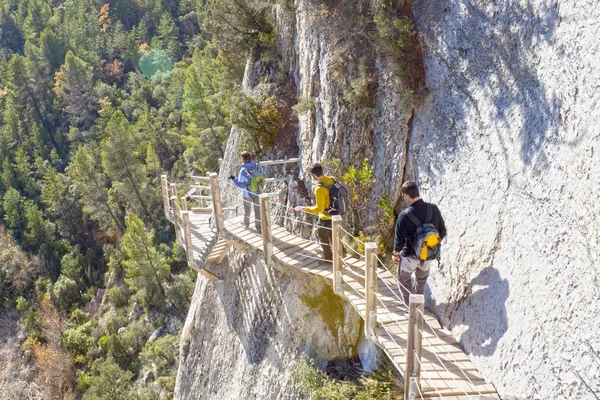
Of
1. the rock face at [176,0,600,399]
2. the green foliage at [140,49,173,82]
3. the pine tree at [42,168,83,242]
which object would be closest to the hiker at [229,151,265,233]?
the rock face at [176,0,600,399]

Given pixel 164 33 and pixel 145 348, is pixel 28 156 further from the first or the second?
pixel 145 348

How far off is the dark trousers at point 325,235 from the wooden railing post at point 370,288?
1.81 m

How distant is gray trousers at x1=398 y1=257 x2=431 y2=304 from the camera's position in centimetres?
684

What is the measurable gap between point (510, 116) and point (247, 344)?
785 cm

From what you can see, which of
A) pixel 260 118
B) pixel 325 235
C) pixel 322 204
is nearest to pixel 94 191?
pixel 260 118

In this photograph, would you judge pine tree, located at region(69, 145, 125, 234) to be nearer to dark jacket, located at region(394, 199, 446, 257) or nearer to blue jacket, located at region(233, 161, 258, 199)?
blue jacket, located at region(233, 161, 258, 199)

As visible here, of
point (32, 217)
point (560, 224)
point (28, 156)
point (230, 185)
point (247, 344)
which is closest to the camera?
point (560, 224)

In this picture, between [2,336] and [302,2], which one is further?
[2,336]

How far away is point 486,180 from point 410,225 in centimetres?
137

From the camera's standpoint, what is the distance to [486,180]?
6.89 m

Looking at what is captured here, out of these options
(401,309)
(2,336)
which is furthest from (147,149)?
(401,309)

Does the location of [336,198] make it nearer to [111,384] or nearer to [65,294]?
[111,384]

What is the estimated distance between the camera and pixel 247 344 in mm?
11562

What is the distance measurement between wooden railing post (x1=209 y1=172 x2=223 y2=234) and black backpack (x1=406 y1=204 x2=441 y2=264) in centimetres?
494
